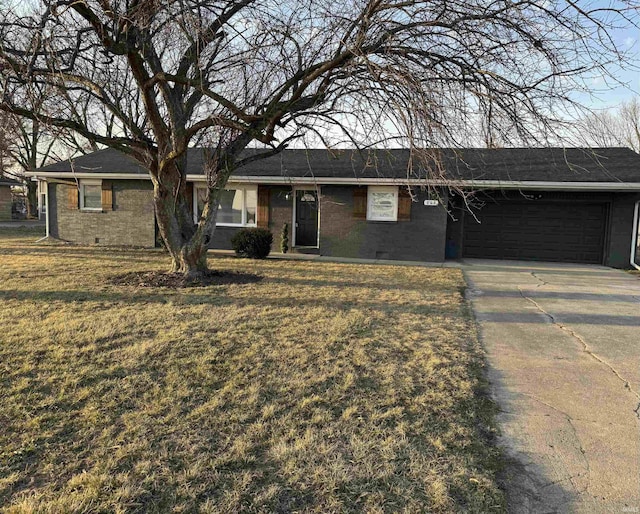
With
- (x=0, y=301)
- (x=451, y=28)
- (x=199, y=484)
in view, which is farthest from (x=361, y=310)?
(x=0, y=301)

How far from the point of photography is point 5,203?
3186cm

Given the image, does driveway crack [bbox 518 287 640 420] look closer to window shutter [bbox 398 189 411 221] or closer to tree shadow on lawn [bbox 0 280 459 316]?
tree shadow on lawn [bbox 0 280 459 316]

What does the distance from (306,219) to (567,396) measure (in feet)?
37.4

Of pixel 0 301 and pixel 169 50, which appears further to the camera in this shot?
pixel 169 50

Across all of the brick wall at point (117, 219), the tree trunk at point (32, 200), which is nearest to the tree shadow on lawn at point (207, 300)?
the brick wall at point (117, 219)

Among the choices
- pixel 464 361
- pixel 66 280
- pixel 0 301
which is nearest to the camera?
pixel 464 361

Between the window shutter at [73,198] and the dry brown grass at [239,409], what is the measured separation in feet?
32.4

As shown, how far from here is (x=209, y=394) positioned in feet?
11.3

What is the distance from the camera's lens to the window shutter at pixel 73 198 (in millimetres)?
15343

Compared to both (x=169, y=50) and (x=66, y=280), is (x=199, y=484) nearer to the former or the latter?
(x=66, y=280)

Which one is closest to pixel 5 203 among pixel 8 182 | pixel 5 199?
pixel 5 199

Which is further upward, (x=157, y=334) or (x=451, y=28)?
(x=451, y=28)

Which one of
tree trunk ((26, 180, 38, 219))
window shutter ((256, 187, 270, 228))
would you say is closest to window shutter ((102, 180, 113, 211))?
window shutter ((256, 187, 270, 228))

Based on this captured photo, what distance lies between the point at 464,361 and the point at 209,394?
256 centimetres
